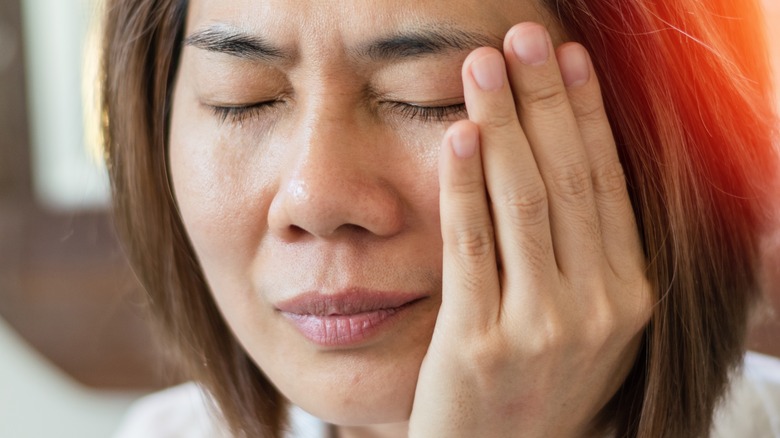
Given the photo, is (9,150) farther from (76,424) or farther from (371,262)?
(371,262)

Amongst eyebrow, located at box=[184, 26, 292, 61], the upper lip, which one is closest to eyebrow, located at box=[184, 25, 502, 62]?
eyebrow, located at box=[184, 26, 292, 61]

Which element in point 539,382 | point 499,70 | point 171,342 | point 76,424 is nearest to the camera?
point 499,70

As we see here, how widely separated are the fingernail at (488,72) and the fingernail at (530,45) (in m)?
0.03

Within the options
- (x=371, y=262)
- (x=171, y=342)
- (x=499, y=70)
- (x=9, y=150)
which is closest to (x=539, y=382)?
(x=371, y=262)

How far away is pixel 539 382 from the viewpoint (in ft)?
2.84

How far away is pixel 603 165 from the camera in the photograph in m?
0.83

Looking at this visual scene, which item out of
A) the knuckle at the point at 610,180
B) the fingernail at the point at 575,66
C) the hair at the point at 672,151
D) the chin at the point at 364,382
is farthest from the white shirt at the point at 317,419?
the fingernail at the point at 575,66

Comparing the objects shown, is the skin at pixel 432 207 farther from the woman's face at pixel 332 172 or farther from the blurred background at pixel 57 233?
the blurred background at pixel 57 233

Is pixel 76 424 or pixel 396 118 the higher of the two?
pixel 396 118

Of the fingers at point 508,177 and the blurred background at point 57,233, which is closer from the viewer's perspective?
the fingers at point 508,177

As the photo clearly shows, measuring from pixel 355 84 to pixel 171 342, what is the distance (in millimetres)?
681

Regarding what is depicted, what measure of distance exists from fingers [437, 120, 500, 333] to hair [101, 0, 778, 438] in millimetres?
181

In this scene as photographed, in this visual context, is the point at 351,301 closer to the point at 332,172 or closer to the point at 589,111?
the point at 332,172

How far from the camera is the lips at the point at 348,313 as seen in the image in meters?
0.84
